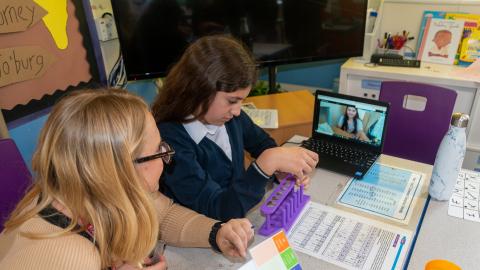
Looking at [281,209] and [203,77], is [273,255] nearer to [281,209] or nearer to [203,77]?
[281,209]

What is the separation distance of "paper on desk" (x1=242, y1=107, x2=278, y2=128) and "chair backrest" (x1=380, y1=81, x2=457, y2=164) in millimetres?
502

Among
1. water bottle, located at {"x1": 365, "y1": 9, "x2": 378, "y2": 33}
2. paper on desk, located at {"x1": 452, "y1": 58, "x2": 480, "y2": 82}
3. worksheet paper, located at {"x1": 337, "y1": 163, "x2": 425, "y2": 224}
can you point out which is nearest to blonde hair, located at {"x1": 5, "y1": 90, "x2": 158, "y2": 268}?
A: worksheet paper, located at {"x1": 337, "y1": 163, "x2": 425, "y2": 224}

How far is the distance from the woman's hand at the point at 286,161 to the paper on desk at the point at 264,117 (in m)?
0.68

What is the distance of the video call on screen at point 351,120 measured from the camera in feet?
3.72

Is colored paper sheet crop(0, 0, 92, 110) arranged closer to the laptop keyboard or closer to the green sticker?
the laptop keyboard

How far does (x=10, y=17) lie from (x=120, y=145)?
3.72ft

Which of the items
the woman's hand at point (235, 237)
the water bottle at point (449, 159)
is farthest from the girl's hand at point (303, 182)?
the water bottle at point (449, 159)

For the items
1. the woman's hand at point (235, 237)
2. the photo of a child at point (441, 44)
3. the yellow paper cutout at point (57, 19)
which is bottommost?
the woman's hand at point (235, 237)

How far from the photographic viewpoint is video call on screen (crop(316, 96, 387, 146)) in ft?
3.72

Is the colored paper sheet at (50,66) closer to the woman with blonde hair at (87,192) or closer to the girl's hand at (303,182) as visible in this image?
the woman with blonde hair at (87,192)

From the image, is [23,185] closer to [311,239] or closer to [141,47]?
[311,239]

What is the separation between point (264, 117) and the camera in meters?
1.72

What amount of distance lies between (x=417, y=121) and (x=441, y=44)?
3.33 ft

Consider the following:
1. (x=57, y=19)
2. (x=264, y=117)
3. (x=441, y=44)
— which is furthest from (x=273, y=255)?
(x=441, y=44)
